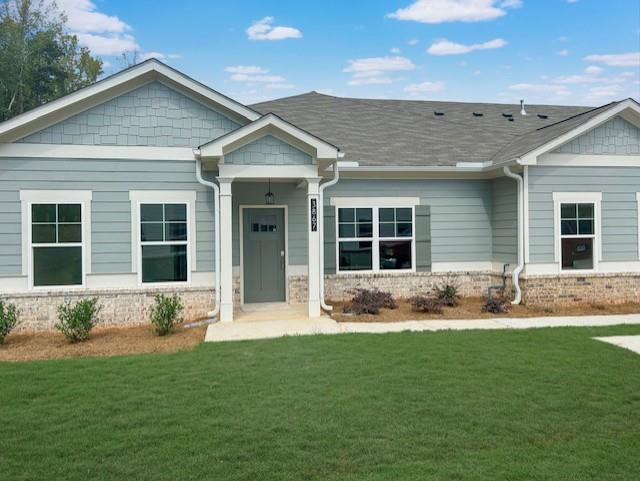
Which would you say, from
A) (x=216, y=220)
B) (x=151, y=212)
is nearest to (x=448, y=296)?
(x=216, y=220)

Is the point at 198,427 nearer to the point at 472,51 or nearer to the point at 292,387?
the point at 292,387

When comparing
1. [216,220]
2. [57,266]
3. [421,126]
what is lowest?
[57,266]

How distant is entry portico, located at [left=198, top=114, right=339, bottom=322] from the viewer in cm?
978

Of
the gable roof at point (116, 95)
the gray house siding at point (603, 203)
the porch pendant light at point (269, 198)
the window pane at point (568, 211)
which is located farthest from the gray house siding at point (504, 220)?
the gable roof at point (116, 95)

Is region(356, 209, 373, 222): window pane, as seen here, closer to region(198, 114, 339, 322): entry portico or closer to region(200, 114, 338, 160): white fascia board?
region(198, 114, 339, 322): entry portico

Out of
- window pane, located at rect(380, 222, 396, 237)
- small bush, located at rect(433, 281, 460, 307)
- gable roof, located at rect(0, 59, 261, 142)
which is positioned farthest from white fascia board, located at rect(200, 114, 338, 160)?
small bush, located at rect(433, 281, 460, 307)

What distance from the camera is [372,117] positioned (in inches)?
603

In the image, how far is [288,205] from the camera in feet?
38.3

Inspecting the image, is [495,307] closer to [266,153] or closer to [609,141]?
[609,141]

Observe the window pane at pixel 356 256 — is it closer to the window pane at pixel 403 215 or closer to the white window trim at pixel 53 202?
the window pane at pixel 403 215

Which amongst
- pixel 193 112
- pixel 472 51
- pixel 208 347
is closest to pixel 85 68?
pixel 472 51

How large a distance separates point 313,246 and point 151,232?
3.26m

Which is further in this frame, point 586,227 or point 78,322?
point 586,227

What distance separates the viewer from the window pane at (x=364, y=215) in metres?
12.3
